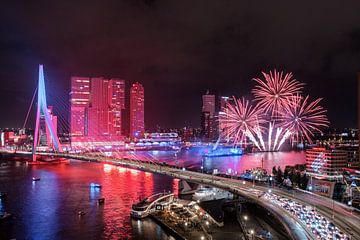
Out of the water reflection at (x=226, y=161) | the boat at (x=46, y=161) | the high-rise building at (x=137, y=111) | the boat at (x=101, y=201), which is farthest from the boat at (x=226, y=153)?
the boat at (x=101, y=201)

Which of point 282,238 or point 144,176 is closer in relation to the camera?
point 282,238

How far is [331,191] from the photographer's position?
36.0ft

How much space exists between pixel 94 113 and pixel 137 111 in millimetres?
9752

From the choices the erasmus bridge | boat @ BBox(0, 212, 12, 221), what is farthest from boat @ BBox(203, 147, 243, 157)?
boat @ BBox(0, 212, 12, 221)

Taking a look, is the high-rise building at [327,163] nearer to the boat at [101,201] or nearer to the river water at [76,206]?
the river water at [76,206]

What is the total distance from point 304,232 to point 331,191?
14.9 feet

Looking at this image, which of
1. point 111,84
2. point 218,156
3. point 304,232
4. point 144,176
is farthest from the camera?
point 111,84

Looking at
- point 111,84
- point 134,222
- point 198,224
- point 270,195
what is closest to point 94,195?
point 134,222

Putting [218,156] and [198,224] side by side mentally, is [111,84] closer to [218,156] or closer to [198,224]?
[218,156]

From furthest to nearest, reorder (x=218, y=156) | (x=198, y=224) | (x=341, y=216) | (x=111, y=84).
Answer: (x=111, y=84)
(x=218, y=156)
(x=198, y=224)
(x=341, y=216)

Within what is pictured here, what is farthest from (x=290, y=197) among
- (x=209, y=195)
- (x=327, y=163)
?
(x=327, y=163)

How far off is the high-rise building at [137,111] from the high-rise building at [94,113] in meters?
3.75

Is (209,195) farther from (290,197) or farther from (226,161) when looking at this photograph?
(226,161)

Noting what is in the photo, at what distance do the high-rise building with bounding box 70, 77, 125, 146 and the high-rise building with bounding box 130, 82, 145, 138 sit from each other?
3.75 m
